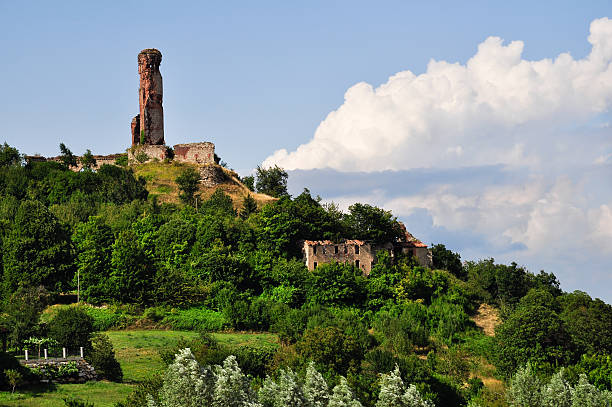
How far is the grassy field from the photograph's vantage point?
30578 millimetres

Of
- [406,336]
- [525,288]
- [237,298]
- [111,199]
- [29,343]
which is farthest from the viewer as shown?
[111,199]

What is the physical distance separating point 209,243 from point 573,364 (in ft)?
86.4

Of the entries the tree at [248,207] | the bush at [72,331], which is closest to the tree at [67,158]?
the tree at [248,207]

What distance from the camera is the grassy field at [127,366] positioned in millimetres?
30578

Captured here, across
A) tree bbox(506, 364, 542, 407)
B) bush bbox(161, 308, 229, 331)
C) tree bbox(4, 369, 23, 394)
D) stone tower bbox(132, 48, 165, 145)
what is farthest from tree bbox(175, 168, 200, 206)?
tree bbox(506, 364, 542, 407)

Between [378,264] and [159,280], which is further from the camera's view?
[378,264]

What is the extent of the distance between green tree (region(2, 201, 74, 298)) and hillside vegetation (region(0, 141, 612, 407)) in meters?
0.10

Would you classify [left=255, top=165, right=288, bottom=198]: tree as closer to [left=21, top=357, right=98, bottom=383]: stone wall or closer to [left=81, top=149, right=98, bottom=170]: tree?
[left=81, top=149, right=98, bottom=170]: tree

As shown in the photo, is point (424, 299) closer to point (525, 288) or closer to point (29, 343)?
point (525, 288)

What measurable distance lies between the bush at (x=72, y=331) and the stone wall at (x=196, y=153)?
38.9 meters

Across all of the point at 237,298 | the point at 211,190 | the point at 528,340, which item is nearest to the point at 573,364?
the point at 528,340

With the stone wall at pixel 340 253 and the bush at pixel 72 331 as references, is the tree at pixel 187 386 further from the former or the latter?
the stone wall at pixel 340 253

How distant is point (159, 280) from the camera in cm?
5206

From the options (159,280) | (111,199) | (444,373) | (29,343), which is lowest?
(444,373)
